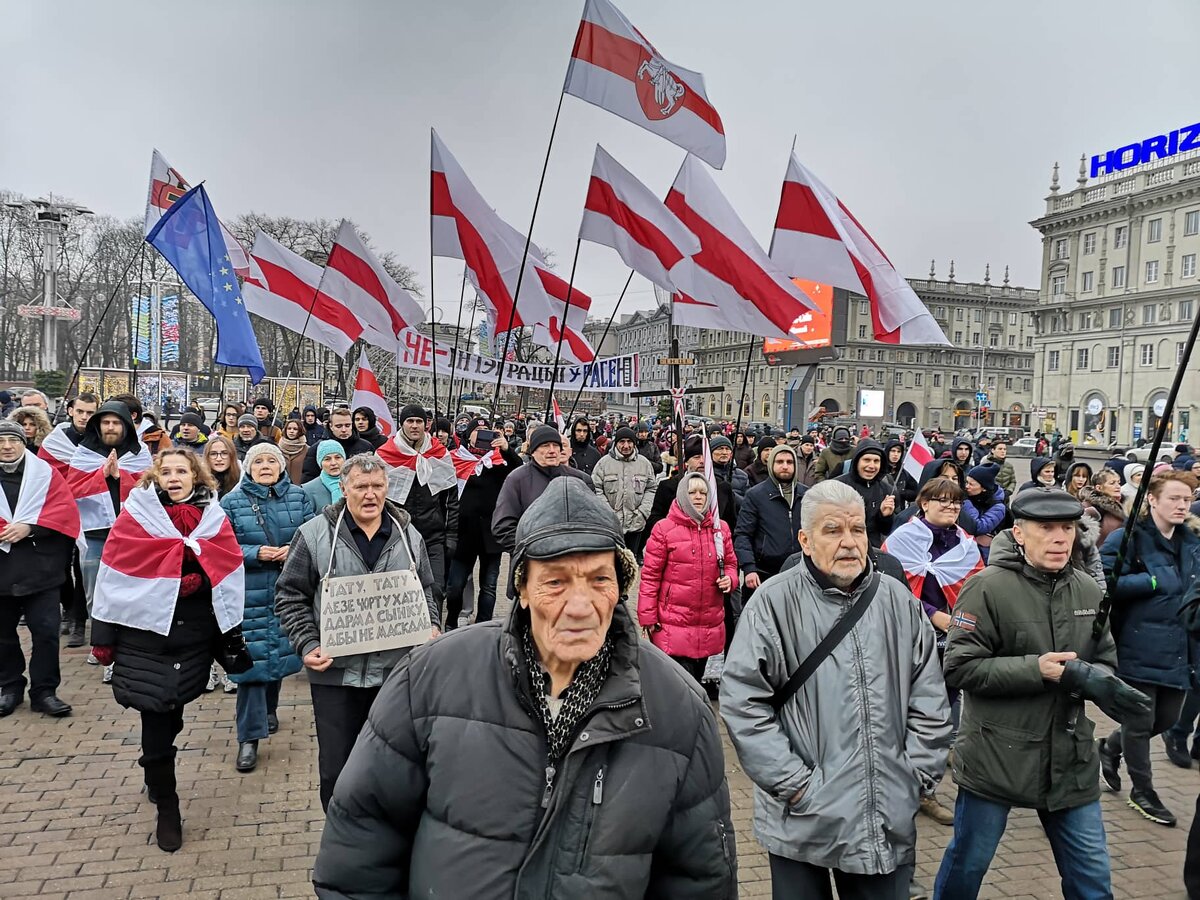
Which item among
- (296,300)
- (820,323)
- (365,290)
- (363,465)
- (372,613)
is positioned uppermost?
(820,323)

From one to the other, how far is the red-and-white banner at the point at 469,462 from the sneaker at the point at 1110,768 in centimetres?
559

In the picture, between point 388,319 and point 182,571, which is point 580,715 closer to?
point 182,571

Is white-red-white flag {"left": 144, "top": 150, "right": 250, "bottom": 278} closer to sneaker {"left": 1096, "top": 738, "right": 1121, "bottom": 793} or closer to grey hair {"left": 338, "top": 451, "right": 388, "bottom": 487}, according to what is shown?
grey hair {"left": 338, "top": 451, "right": 388, "bottom": 487}

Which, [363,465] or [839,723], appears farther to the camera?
[363,465]

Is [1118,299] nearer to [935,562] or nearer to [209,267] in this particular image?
[209,267]

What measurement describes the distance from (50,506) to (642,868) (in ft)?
18.8

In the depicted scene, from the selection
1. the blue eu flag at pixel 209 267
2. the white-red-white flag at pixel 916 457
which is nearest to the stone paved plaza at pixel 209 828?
the white-red-white flag at pixel 916 457

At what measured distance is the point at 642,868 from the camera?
1.74 m

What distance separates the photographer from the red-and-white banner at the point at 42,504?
5.63 metres

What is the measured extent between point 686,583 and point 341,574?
8.17ft

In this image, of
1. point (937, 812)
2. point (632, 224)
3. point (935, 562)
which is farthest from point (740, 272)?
point (937, 812)

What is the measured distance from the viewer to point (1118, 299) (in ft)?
250

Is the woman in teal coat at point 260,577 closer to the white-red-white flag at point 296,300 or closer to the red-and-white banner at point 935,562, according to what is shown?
the red-and-white banner at point 935,562

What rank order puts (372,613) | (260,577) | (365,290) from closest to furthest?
(372,613) → (260,577) → (365,290)
